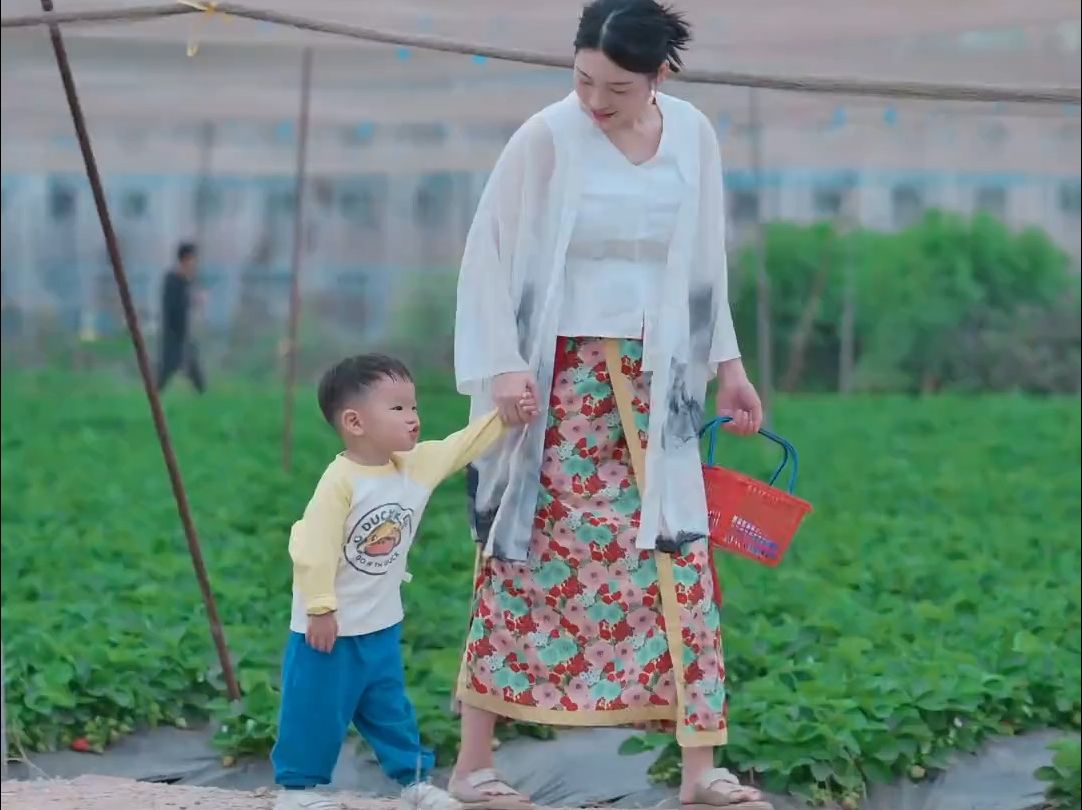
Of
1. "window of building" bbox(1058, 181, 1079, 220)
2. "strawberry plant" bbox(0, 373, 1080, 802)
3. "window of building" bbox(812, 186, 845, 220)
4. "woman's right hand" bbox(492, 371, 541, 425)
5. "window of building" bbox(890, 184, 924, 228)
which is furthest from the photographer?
"window of building" bbox(812, 186, 845, 220)

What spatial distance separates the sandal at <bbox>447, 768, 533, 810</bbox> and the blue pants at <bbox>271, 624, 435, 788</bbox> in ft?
0.33

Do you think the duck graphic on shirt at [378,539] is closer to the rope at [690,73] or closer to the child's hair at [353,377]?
the child's hair at [353,377]

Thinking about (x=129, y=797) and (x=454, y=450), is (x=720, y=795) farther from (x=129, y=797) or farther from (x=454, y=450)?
(x=129, y=797)

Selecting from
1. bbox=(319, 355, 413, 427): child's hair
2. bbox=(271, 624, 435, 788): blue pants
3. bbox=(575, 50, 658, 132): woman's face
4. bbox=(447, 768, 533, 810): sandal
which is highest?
bbox=(575, 50, 658, 132): woman's face

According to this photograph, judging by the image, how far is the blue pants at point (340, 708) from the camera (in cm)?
339

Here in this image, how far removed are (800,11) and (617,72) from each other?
297 cm

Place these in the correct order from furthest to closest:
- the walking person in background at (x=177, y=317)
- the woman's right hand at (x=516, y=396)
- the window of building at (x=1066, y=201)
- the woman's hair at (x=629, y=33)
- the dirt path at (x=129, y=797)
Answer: the window of building at (x=1066, y=201) → the walking person in background at (x=177, y=317) → the dirt path at (x=129, y=797) → the woman's right hand at (x=516, y=396) → the woman's hair at (x=629, y=33)

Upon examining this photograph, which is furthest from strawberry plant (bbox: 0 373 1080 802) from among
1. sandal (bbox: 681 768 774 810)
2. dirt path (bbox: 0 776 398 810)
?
sandal (bbox: 681 768 774 810)

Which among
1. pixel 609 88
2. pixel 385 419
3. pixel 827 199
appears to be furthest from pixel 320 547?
pixel 827 199

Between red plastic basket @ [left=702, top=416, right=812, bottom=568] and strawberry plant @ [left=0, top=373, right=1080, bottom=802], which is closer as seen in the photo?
red plastic basket @ [left=702, top=416, right=812, bottom=568]

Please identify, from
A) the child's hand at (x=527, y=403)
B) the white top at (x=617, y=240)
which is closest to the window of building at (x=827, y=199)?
the white top at (x=617, y=240)

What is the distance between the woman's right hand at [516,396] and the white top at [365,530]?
0.05m

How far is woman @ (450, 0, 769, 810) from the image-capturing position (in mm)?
3363

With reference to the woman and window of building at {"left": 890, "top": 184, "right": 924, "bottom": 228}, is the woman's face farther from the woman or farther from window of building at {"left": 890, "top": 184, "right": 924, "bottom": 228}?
window of building at {"left": 890, "top": 184, "right": 924, "bottom": 228}
